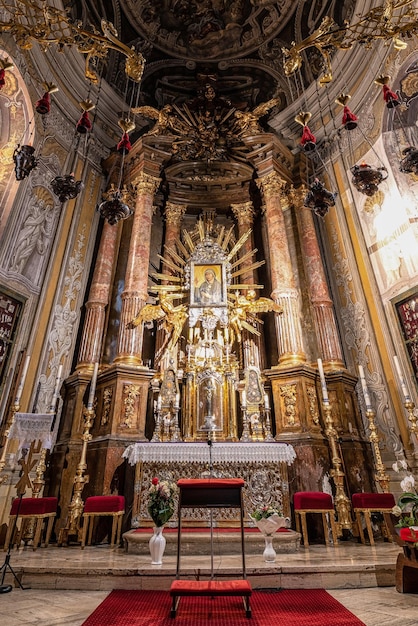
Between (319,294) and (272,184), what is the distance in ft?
10.2

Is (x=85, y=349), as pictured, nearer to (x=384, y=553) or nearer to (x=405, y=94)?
(x=384, y=553)

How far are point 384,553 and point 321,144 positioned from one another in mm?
9361

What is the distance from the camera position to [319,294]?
27.2ft

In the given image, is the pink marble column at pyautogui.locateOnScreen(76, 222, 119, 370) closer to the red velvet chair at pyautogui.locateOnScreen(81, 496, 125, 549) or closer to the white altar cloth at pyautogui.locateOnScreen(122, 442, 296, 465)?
the white altar cloth at pyautogui.locateOnScreen(122, 442, 296, 465)

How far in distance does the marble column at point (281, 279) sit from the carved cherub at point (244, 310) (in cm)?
32

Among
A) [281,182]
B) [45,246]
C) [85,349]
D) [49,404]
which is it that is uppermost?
[281,182]

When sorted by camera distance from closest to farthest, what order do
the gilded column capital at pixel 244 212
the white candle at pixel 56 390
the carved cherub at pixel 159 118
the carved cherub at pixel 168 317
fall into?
the white candle at pixel 56 390 → the carved cherub at pixel 168 317 → the carved cherub at pixel 159 118 → the gilded column capital at pixel 244 212

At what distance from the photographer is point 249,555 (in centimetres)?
453

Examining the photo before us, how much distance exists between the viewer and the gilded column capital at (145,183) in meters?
9.39

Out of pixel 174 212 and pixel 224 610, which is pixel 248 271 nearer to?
pixel 174 212

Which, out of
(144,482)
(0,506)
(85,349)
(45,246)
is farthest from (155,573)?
(45,246)

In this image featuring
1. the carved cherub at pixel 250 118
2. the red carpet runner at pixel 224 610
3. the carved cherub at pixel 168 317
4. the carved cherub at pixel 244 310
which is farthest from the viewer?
the carved cherub at pixel 250 118

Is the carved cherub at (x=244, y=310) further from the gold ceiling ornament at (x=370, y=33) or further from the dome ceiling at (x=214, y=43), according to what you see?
the dome ceiling at (x=214, y=43)

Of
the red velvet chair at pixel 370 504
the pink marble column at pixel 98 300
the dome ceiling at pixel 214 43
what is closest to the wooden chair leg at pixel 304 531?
the red velvet chair at pixel 370 504
